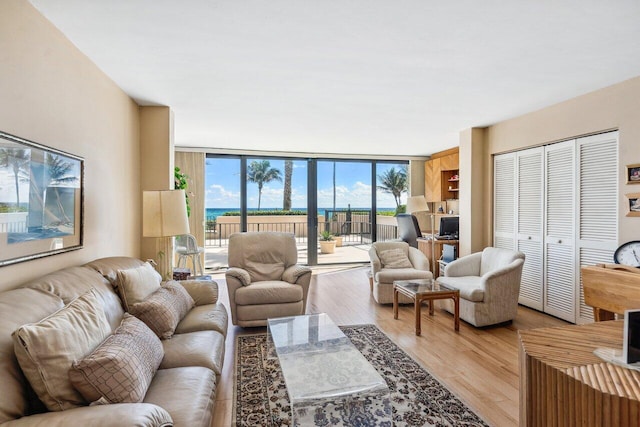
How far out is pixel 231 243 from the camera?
414 centimetres

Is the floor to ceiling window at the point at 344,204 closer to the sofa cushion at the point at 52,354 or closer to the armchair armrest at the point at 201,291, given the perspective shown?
the armchair armrest at the point at 201,291

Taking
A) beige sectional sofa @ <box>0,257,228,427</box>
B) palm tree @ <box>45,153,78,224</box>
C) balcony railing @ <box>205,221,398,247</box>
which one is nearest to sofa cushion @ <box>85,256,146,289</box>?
beige sectional sofa @ <box>0,257,228,427</box>

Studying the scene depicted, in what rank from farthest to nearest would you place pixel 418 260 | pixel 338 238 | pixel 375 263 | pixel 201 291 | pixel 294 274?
pixel 338 238 < pixel 418 260 < pixel 375 263 < pixel 294 274 < pixel 201 291

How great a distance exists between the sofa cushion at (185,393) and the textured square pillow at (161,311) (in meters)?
0.44

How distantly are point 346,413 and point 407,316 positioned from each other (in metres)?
2.43

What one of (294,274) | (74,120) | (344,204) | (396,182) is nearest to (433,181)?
(396,182)

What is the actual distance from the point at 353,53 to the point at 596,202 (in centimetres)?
299

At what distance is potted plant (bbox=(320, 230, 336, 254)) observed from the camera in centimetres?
790

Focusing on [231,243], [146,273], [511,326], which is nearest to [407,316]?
[511,326]

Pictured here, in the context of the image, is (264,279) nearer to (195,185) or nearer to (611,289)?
(195,185)

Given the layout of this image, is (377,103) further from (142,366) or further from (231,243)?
(142,366)

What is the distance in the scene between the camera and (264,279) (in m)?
4.05

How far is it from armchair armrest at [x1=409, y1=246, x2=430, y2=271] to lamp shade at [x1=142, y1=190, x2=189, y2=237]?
317 centimetres

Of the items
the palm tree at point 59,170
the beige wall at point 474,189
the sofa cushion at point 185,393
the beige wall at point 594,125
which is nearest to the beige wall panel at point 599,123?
the beige wall at point 594,125
